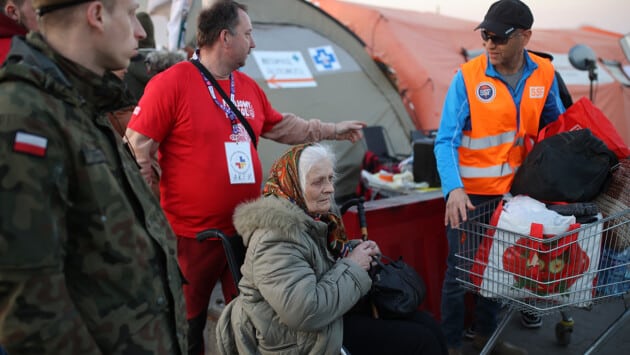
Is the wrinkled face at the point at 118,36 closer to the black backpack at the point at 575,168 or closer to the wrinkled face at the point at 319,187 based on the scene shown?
the wrinkled face at the point at 319,187

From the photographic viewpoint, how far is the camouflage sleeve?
109 centimetres

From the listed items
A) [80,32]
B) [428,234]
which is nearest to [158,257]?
[80,32]

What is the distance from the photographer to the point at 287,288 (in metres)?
2.08

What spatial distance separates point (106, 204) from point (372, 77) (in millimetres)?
7332

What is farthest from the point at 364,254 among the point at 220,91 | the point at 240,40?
the point at 240,40

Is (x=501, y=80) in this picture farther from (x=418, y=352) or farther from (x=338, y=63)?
(x=338, y=63)

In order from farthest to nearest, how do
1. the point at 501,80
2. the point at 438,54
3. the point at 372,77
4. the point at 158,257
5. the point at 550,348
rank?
the point at 438,54
the point at 372,77
the point at 550,348
the point at 501,80
the point at 158,257

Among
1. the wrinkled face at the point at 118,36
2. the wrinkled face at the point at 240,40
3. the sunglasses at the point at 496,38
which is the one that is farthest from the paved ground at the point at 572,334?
the wrinkled face at the point at 118,36

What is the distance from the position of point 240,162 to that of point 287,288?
862 mm

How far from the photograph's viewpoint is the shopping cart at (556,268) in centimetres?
240

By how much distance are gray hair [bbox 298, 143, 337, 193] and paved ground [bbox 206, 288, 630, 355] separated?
65.9 inches

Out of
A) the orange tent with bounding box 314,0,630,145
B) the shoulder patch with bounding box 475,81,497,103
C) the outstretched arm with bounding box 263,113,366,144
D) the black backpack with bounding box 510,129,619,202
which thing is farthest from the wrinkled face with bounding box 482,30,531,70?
the orange tent with bounding box 314,0,630,145

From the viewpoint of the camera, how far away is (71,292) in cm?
124

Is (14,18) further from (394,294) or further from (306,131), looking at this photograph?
(394,294)
